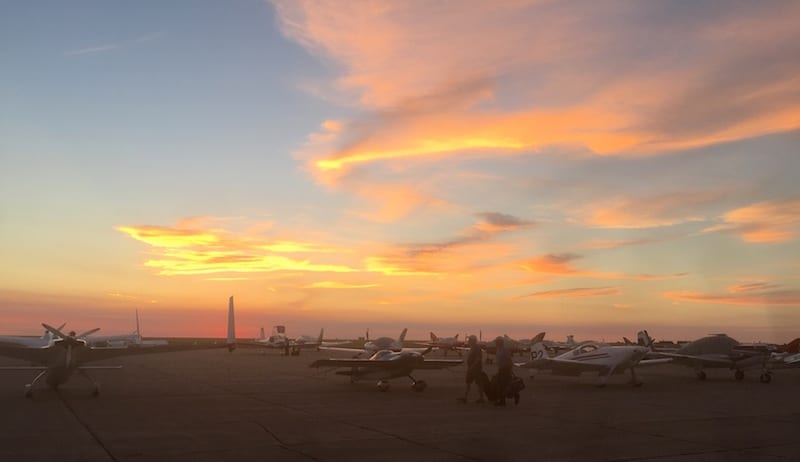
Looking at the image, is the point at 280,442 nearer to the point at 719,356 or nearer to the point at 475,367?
the point at 475,367

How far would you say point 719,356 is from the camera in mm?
29047

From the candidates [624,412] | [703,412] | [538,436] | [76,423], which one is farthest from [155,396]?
[703,412]

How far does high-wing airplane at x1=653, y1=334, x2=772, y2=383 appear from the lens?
1120 inches

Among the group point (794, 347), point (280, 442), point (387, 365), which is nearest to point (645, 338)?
point (794, 347)

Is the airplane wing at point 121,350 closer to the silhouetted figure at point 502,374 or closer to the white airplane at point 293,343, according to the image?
the silhouetted figure at point 502,374

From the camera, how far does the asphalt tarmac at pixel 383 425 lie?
31.3 feet

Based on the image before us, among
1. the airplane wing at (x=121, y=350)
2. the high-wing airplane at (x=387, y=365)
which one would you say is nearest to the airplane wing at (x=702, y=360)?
the high-wing airplane at (x=387, y=365)

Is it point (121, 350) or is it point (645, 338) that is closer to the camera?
point (121, 350)

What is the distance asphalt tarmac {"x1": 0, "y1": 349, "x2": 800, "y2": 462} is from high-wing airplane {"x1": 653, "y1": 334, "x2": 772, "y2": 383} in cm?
811

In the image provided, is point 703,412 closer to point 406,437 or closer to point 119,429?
point 406,437

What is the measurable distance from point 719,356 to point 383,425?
74.6 ft

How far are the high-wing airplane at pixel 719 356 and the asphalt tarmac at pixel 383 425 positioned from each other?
8.11 m

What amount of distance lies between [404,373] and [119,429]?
38.1ft

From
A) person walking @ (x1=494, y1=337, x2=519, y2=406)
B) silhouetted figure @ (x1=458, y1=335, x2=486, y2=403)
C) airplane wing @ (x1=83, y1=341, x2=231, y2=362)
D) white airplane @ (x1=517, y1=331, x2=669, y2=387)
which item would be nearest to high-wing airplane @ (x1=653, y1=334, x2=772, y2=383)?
white airplane @ (x1=517, y1=331, x2=669, y2=387)
